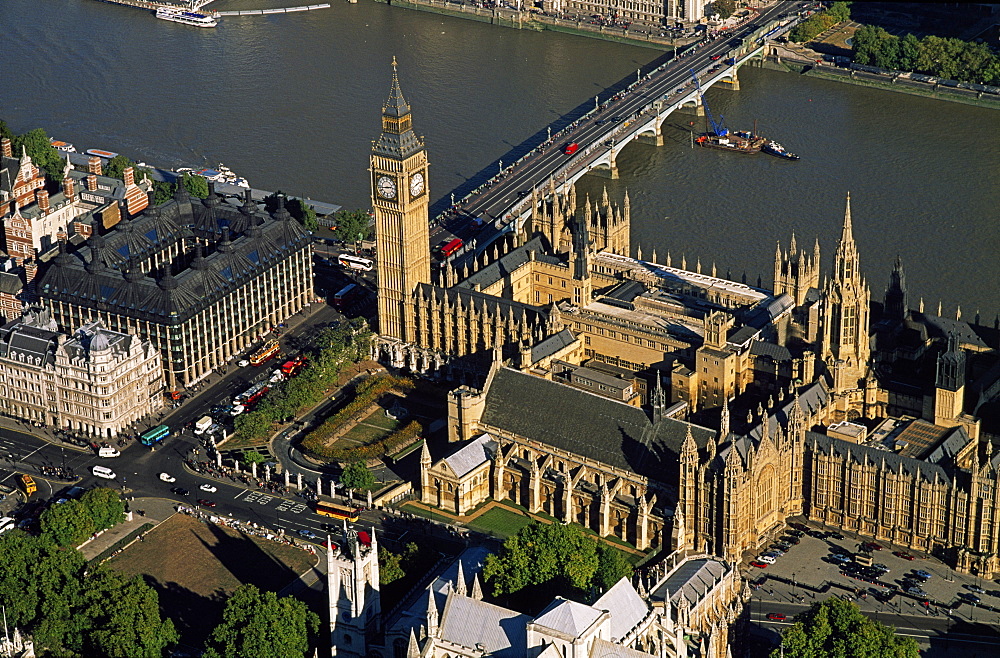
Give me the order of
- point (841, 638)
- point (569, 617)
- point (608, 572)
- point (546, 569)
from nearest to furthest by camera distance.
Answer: point (569, 617), point (841, 638), point (546, 569), point (608, 572)

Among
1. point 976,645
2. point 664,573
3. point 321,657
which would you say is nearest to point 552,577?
point 664,573

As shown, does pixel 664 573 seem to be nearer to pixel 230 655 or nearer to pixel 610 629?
pixel 610 629

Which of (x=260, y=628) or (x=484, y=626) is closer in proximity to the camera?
(x=484, y=626)

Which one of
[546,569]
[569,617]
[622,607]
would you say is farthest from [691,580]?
[569,617]

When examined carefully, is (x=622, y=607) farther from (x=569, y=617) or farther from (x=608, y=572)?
(x=608, y=572)

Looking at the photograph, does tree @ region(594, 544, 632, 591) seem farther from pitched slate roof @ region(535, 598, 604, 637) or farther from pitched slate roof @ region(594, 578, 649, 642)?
pitched slate roof @ region(535, 598, 604, 637)
